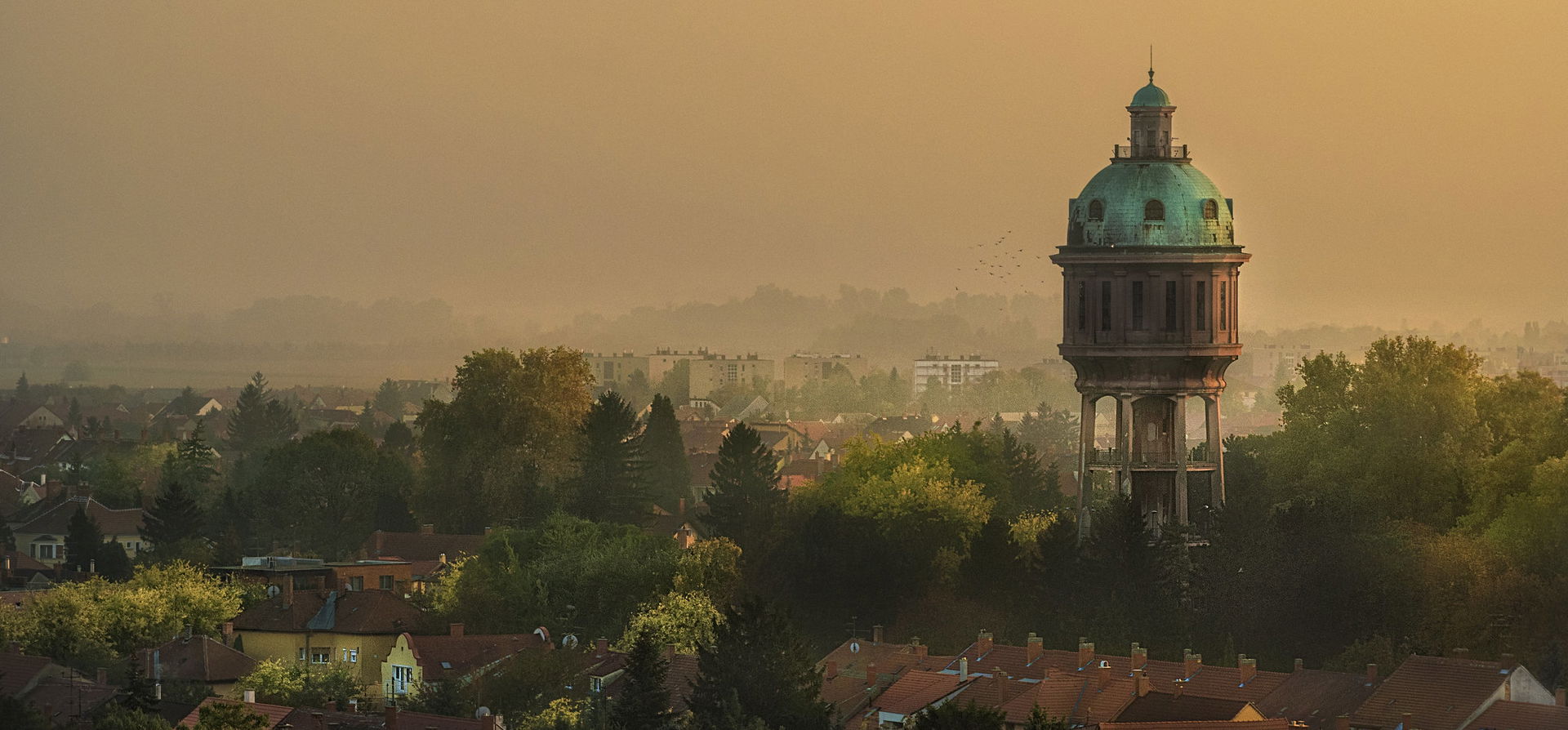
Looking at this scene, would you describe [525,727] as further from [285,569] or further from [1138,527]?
[285,569]

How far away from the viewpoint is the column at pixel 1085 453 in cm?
7819

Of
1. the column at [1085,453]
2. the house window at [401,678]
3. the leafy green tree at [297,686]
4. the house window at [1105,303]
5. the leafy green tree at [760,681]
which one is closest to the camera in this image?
the leafy green tree at [760,681]

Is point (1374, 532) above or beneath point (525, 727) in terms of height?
above

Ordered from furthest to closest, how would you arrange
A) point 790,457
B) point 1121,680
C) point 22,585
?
point 790,457, point 22,585, point 1121,680

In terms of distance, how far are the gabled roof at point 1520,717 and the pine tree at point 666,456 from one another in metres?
66.1

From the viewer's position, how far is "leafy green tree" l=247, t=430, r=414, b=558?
12075 cm

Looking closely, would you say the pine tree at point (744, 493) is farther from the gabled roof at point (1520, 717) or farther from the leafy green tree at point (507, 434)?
the gabled roof at point (1520, 717)

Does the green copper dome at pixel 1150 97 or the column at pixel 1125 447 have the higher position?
the green copper dome at pixel 1150 97

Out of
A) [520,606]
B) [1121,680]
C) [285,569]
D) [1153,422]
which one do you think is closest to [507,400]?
[285,569]

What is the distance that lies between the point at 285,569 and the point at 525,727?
3409 cm

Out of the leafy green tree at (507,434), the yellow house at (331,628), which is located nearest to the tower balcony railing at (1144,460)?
the yellow house at (331,628)

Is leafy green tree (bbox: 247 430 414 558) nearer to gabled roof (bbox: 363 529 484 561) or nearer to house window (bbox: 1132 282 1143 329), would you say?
gabled roof (bbox: 363 529 484 561)

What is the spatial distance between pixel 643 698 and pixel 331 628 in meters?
23.8

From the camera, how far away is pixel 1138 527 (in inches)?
2931
